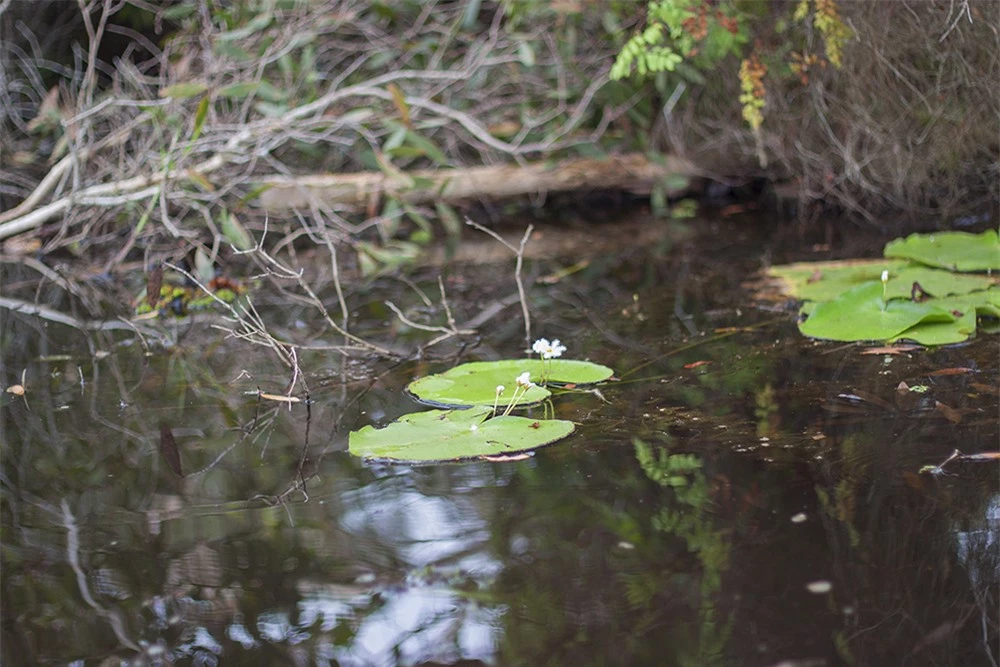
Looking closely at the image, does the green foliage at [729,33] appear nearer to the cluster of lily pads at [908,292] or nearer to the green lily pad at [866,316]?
the cluster of lily pads at [908,292]

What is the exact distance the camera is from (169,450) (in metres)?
2.15

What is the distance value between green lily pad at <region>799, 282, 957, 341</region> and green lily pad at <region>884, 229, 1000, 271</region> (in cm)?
40

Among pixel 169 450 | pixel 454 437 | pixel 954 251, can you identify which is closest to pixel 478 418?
pixel 454 437

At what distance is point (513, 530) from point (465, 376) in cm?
77

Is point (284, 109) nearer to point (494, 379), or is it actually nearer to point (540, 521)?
point (494, 379)

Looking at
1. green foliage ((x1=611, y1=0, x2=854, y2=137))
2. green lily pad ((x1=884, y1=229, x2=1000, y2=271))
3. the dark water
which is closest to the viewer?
the dark water

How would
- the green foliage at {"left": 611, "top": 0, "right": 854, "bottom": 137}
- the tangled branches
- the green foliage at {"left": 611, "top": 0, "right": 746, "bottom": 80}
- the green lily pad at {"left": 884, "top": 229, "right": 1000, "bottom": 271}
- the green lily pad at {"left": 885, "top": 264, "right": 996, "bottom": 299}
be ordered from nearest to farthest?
the green lily pad at {"left": 885, "top": 264, "right": 996, "bottom": 299} < the green lily pad at {"left": 884, "top": 229, "right": 1000, "bottom": 271} < the green foliage at {"left": 611, "top": 0, "right": 854, "bottom": 137} < the green foliage at {"left": 611, "top": 0, "right": 746, "bottom": 80} < the tangled branches

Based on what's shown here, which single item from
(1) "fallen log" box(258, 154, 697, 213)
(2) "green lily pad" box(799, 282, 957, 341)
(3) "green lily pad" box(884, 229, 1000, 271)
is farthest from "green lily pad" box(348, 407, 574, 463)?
(1) "fallen log" box(258, 154, 697, 213)

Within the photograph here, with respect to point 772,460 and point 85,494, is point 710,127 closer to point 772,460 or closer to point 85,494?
point 772,460

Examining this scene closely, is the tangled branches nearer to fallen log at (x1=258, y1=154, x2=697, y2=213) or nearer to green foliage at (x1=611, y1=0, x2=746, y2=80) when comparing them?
fallen log at (x1=258, y1=154, x2=697, y2=213)

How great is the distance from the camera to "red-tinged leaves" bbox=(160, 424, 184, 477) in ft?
6.75

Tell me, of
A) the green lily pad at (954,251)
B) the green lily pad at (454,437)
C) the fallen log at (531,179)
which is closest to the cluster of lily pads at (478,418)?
the green lily pad at (454,437)

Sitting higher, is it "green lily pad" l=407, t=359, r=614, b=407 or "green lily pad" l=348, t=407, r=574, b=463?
"green lily pad" l=348, t=407, r=574, b=463

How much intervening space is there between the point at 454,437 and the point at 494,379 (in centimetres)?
38
